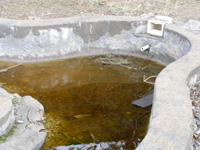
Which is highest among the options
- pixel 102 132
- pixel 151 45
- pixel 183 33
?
pixel 183 33

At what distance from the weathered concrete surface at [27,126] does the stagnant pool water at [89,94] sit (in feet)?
0.49

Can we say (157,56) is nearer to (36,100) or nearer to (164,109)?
(36,100)

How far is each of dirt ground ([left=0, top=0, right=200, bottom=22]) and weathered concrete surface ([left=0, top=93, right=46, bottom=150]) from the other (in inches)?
129

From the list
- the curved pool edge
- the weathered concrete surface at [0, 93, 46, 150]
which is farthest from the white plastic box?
the weathered concrete surface at [0, 93, 46, 150]

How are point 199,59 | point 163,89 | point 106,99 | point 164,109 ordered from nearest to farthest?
point 164,109 < point 163,89 < point 199,59 < point 106,99

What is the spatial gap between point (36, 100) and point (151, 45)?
344 cm

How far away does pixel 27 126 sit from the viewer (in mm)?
4324

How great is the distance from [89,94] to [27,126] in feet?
5.07

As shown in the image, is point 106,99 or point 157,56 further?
point 157,56

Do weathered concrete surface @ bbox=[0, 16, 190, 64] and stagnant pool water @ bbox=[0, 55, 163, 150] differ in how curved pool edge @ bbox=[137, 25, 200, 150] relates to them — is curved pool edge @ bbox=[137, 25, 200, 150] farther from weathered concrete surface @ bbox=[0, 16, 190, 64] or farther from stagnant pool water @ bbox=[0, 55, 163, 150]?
weathered concrete surface @ bbox=[0, 16, 190, 64]

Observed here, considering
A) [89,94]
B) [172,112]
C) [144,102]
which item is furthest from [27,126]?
[172,112]

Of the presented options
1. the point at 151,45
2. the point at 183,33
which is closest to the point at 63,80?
the point at 151,45

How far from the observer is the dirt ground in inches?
308

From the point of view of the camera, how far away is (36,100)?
5.07 m
